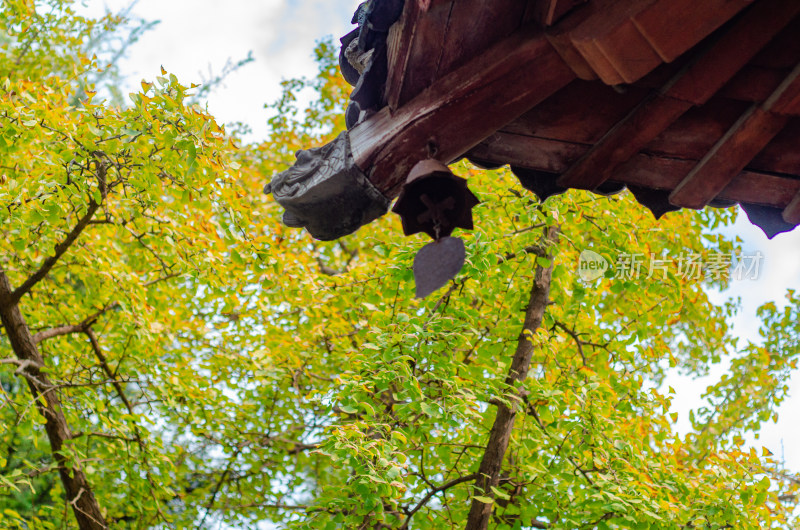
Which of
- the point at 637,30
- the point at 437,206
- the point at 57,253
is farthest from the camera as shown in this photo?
the point at 57,253

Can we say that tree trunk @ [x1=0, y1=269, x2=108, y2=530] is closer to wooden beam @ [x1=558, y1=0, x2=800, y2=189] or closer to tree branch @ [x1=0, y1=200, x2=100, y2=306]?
tree branch @ [x1=0, y1=200, x2=100, y2=306]

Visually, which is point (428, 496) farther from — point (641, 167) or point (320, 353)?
point (641, 167)

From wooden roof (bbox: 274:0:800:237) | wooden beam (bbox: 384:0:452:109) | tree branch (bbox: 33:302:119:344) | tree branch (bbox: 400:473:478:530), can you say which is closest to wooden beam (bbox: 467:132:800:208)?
wooden roof (bbox: 274:0:800:237)

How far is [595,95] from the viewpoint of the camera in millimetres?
2408

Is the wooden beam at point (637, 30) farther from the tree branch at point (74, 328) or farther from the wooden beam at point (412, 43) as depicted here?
the tree branch at point (74, 328)

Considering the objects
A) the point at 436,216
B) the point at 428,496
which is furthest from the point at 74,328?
the point at 436,216

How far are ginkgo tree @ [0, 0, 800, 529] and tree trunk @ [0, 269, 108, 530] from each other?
2cm

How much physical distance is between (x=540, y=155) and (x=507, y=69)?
464 millimetres

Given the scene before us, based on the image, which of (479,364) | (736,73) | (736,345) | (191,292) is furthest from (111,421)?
(736,345)

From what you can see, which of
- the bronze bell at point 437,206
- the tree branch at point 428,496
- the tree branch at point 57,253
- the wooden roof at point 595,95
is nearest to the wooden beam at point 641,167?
the wooden roof at point 595,95

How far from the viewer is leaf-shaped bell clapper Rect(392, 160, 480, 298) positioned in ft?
7.23

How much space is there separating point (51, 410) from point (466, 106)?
5.10 m

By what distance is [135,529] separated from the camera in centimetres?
664

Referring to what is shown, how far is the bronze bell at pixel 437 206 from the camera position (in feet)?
7.44
